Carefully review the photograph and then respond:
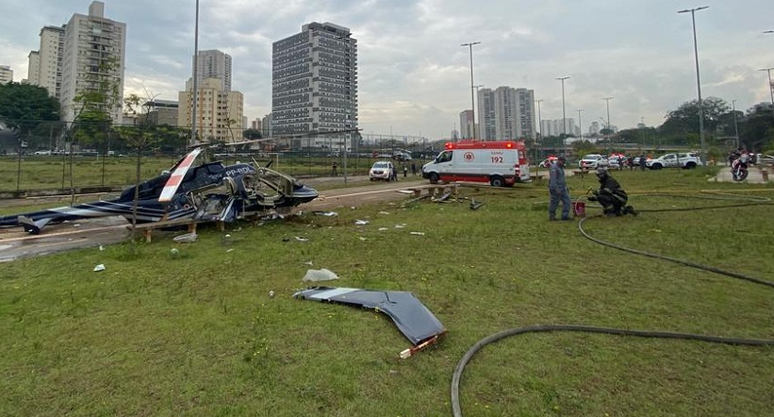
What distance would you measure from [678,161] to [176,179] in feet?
143

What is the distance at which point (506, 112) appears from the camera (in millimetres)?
86312

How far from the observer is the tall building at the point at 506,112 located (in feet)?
276

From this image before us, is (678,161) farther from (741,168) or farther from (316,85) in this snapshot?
(316,85)

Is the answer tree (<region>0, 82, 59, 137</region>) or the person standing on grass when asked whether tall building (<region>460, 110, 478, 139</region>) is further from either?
the person standing on grass

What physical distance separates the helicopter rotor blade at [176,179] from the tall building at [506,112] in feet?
263

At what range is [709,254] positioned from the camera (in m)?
6.36

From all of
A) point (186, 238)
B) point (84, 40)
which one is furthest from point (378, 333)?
point (84, 40)

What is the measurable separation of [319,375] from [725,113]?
119 meters

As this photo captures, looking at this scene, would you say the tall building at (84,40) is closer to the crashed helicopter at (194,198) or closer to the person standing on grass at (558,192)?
the crashed helicopter at (194,198)

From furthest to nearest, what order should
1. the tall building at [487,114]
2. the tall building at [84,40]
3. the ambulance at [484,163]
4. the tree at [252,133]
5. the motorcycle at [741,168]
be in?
the tall building at [487,114], the tall building at [84,40], the tree at [252,133], the ambulance at [484,163], the motorcycle at [741,168]

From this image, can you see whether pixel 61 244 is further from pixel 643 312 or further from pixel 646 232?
pixel 646 232

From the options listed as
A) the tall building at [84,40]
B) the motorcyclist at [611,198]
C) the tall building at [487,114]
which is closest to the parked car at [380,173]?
the motorcyclist at [611,198]

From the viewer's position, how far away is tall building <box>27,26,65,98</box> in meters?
99.4

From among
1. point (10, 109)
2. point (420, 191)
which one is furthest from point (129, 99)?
point (10, 109)
